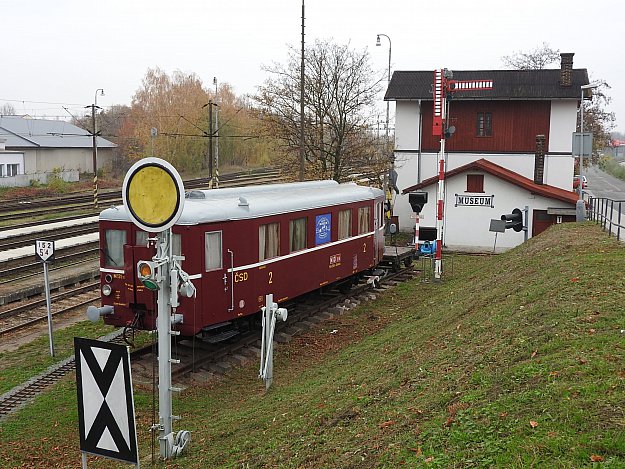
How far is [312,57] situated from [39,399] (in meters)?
24.8

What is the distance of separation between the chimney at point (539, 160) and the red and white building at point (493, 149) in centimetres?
5

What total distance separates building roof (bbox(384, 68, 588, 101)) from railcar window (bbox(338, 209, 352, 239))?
51.2ft

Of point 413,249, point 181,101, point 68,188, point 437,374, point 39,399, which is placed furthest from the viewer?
point 181,101

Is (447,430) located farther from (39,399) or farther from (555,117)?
(555,117)

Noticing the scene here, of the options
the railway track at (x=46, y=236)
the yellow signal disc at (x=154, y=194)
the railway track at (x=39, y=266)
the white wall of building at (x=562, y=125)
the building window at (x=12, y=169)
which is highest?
the white wall of building at (x=562, y=125)

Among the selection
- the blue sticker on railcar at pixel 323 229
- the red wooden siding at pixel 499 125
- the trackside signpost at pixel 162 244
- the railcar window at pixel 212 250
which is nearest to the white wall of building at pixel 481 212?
the red wooden siding at pixel 499 125

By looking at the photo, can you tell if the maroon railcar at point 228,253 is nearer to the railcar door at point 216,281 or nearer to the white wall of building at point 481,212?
the railcar door at point 216,281

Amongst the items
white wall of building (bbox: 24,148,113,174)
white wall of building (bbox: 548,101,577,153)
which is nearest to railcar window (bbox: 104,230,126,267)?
white wall of building (bbox: 548,101,577,153)

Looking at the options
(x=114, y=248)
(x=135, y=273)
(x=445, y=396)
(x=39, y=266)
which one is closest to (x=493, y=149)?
(x=39, y=266)

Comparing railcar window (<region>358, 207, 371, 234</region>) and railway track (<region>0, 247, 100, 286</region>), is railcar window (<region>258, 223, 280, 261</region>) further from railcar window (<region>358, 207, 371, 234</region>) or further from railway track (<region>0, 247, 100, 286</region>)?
railway track (<region>0, 247, 100, 286</region>)

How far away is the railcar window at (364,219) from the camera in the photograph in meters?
19.5

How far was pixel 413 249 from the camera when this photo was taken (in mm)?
24844

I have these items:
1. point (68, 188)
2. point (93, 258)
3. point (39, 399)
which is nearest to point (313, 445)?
point (39, 399)

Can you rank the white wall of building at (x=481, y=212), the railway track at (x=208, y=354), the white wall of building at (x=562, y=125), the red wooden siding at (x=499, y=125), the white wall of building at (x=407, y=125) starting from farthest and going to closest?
the white wall of building at (x=407, y=125) → the red wooden siding at (x=499, y=125) → the white wall of building at (x=562, y=125) → the white wall of building at (x=481, y=212) → the railway track at (x=208, y=354)
